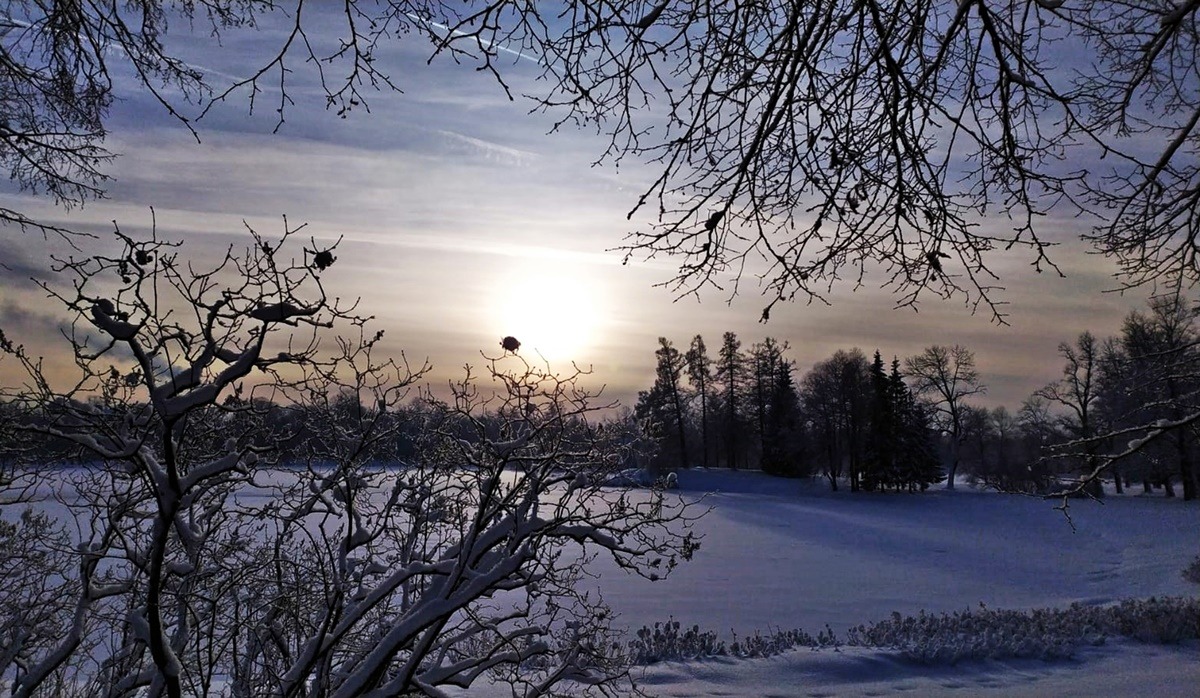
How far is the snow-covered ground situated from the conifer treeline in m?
4.75

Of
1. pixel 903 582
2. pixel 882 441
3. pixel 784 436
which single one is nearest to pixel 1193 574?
pixel 903 582

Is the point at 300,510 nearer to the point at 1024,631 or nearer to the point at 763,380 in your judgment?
the point at 1024,631

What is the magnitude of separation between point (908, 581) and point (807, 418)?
113ft

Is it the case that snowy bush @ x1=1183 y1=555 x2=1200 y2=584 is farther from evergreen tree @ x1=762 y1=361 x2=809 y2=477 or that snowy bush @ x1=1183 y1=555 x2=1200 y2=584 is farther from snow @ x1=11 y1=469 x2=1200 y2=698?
evergreen tree @ x1=762 y1=361 x2=809 y2=477

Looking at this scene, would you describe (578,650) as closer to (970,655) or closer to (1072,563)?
(970,655)

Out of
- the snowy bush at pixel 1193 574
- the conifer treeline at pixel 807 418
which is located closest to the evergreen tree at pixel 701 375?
the conifer treeline at pixel 807 418

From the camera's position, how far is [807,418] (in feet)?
176

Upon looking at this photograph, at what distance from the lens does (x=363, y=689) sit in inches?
161

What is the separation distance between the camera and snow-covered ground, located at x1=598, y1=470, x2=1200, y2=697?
34.9ft

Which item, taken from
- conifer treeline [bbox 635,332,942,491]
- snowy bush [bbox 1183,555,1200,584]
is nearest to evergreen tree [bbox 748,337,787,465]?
conifer treeline [bbox 635,332,942,491]

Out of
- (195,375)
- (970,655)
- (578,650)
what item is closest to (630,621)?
(970,655)

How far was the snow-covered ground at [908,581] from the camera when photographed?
10.6 metres

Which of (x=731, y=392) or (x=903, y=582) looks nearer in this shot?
(x=903, y=582)

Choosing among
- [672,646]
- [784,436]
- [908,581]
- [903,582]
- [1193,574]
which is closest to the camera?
[672,646]
